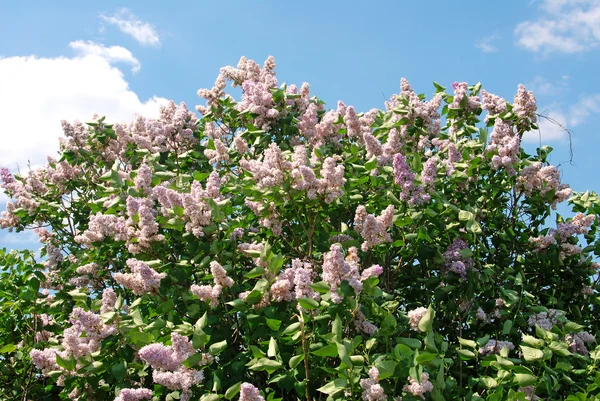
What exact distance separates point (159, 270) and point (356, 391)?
5.00 feet

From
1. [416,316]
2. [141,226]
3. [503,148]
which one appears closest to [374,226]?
[416,316]

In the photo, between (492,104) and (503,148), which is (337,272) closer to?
(503,148)

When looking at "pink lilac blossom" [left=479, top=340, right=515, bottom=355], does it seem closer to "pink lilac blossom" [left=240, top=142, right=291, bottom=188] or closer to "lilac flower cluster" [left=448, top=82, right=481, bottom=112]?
"pink lilac blossom" [left=240, top=142, right=291, bottom=188]

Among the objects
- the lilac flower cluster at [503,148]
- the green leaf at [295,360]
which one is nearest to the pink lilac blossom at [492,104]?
the lilac flower cluster at [503,148]

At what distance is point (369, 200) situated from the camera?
4.53m

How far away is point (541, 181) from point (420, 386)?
2.52 metres

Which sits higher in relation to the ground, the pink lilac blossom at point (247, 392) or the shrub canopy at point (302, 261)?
the shrub canopy at point (302, 261)

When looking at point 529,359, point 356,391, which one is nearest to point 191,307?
point 356,391

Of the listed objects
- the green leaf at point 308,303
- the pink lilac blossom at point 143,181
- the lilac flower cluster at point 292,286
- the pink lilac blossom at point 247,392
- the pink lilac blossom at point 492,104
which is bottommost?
the pink lilac blossom at point 247,392

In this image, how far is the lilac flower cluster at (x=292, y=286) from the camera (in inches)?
131

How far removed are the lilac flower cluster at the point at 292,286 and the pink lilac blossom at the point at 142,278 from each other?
697mm

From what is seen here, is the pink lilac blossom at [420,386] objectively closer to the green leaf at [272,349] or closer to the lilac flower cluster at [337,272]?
the lilac flower cluster at [337,272]

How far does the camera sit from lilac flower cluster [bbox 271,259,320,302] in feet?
10.9

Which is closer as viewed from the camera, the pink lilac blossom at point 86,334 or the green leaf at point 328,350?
the green leaf at point 328,350
